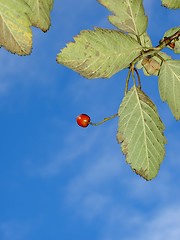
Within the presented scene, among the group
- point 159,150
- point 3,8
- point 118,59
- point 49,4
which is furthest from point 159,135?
point 3,8

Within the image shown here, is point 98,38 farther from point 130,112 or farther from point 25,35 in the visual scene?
point 130,112

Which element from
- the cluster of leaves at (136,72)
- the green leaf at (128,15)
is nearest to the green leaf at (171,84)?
the cluster of leaves at (136,72)

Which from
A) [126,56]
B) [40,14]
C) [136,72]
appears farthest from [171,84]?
[40,14]

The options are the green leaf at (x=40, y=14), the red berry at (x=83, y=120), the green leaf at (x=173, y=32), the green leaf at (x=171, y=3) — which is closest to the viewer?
the green leaf at (x=40, y=14)

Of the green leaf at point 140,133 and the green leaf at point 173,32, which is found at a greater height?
the green leaf at point 173,32

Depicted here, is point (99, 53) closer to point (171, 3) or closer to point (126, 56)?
point (126, 56)

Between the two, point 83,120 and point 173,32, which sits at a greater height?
point 83,120

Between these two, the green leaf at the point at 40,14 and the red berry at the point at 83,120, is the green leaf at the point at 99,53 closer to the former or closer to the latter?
the green leaf at the point at 40,14

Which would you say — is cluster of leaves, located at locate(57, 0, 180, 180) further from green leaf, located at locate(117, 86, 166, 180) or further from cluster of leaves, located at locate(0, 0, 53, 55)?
cluster of leaves, located at locate(0, 0, 53, 55)
